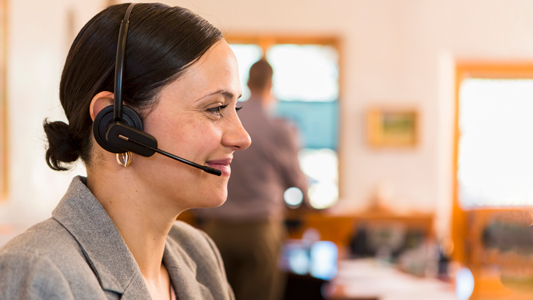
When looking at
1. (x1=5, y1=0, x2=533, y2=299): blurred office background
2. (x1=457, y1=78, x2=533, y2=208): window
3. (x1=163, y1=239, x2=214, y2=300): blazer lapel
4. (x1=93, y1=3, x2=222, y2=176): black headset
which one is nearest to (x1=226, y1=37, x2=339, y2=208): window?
(x1=5, y1=0, x2=533, y2=299): blurred office background

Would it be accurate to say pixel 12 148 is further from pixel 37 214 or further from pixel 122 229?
pixel 122 229

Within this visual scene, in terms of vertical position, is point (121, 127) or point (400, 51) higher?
point (400, 51)

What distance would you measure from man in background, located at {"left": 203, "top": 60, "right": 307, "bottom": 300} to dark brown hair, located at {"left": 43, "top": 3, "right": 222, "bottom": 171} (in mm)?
1741

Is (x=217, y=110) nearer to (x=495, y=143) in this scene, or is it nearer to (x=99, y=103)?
(x=99, y=103)

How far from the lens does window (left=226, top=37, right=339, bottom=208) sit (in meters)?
5.24

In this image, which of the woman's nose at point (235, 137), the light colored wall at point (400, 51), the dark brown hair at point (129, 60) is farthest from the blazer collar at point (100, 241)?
the light colored wall at point (400, 51)

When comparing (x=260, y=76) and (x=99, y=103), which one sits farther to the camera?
(x=260, y=76)

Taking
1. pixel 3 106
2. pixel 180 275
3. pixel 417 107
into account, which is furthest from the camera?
pixel 417 107

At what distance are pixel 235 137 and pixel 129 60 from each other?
9.0 inches

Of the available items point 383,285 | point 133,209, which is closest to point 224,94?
point 133,209

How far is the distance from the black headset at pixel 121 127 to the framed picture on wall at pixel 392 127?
449cm

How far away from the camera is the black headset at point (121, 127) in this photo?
2.61ft

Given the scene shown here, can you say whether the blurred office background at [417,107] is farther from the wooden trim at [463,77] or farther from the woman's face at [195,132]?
the woman's face at [195,132]

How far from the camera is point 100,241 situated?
80cm
